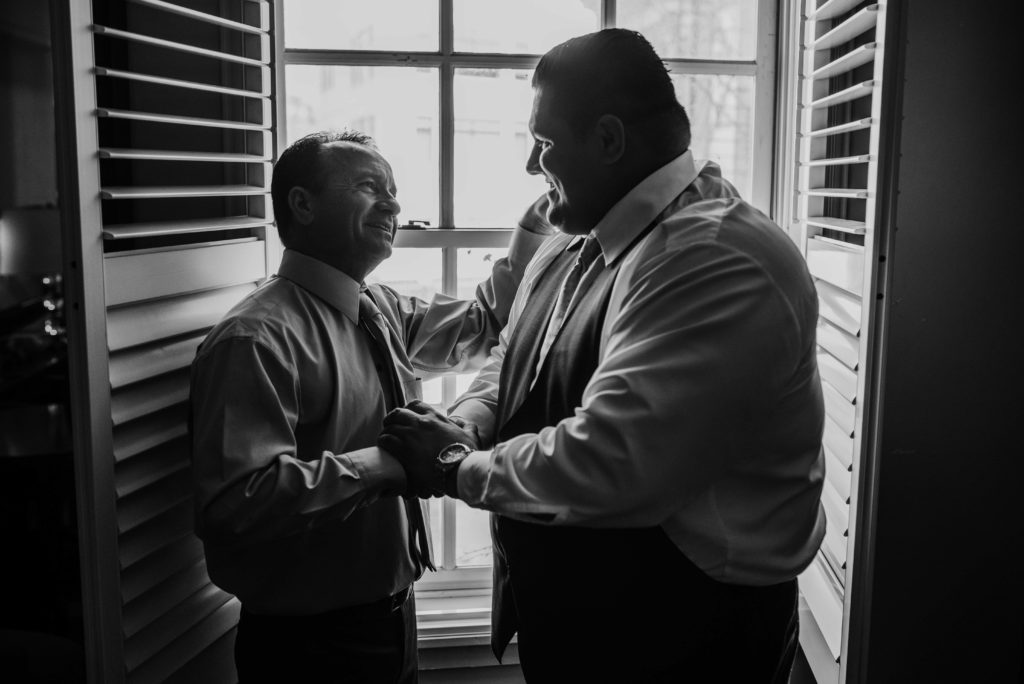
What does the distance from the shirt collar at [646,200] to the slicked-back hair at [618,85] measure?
0.06 metres

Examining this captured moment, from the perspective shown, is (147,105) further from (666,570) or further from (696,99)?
(666,570)

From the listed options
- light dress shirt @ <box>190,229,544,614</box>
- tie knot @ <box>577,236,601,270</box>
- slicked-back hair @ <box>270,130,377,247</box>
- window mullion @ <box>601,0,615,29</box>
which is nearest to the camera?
light dress shirt @ <box>190,229,544,614</box>

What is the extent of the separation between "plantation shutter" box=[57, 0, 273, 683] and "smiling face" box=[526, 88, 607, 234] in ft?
2.30

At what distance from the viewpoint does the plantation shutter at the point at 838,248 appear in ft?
5.04

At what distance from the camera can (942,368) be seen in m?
1.49

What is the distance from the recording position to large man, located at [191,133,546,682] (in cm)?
151

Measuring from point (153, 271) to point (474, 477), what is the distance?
0.72 meters

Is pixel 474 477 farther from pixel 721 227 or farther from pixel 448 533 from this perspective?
pixel 448 533

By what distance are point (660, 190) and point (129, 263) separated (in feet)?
3.03

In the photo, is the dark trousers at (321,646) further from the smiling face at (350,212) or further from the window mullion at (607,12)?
the window mullion at (607,12)

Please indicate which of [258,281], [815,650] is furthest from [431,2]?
[815,650]

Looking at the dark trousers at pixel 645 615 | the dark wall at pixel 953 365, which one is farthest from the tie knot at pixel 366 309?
the dark wall at pixel 953 365

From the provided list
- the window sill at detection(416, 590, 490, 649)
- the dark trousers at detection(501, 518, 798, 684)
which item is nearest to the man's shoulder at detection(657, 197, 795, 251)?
the dark trousers at detection(501, 518, 798, 684)

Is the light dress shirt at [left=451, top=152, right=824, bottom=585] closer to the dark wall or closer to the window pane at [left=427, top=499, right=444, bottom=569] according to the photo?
the dark wall
